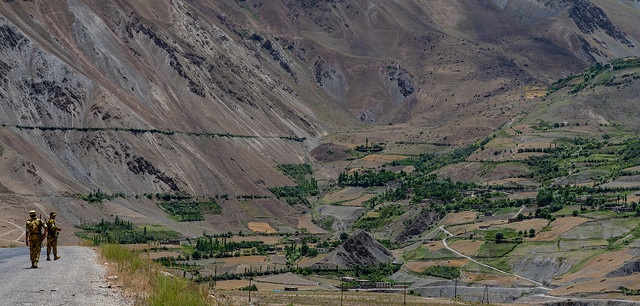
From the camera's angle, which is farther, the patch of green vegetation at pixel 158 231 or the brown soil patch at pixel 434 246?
the patch of green vegetation at pixel 158 231

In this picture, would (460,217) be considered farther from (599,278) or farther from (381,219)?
(599,278)

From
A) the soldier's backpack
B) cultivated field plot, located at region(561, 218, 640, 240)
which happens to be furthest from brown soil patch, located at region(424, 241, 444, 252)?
the soldier's backpack

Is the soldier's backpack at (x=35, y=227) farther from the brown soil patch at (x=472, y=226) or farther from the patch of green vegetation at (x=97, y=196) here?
the patch of green vegetation at (x=97, y=196)

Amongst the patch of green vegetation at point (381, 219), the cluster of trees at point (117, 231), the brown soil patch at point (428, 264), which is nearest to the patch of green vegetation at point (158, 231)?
the cluster of trees at point (117, 231)

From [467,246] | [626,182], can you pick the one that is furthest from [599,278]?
[626,182]

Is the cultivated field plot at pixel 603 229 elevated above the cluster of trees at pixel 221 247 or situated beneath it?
elevated above

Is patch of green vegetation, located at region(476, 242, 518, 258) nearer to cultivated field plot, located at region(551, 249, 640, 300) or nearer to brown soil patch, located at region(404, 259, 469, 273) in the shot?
brown soil patch, located at region(404, 259, 469, 273)
